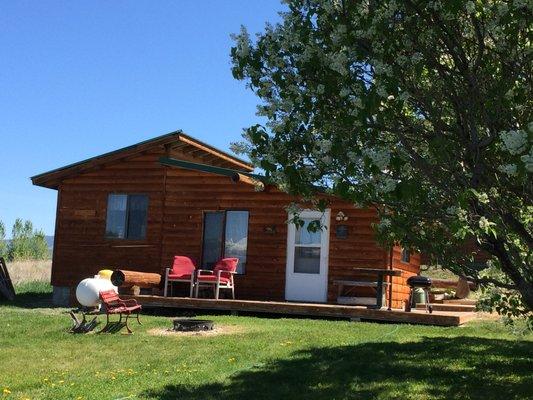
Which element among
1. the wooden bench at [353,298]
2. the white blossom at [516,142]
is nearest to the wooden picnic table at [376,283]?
the wooden bench at [353,298]

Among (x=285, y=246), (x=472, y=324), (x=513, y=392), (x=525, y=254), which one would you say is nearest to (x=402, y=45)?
(x=525, y=254)

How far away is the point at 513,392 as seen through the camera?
674 cm

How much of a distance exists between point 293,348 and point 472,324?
4.98 meters

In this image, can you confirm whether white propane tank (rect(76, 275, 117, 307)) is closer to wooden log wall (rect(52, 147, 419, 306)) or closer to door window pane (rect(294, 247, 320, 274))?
wooden log wall (rect(52, 147, 419, 306))

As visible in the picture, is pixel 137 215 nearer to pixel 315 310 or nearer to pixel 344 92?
pixel 315 310

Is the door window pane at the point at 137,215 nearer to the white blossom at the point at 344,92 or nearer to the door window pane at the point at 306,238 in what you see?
the door window pane at the point at 306,238

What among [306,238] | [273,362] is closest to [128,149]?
[306,238]

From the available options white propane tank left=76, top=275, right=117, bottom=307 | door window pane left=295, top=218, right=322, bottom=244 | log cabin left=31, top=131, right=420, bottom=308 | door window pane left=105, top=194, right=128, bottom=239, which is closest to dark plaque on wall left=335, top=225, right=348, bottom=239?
log cabin left=31, top=131, right=420, bottom=308

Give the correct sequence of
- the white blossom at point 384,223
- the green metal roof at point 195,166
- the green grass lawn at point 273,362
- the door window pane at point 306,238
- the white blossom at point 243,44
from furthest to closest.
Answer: the green metal roof at point 195,166 → the door window pane at point 306,238 → the green grass lawn at point 273,362 → the white blossom at point 384,223 → the white blossom at point 243,44

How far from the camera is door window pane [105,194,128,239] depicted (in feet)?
57.0

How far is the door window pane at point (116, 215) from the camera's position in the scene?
684 inches

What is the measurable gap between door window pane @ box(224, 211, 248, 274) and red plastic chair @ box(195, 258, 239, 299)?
321 mm

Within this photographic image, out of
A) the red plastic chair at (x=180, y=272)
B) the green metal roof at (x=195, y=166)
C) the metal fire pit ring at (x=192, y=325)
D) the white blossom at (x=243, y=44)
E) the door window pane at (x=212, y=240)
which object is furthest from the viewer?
the door window pane at (x=212, y=240)

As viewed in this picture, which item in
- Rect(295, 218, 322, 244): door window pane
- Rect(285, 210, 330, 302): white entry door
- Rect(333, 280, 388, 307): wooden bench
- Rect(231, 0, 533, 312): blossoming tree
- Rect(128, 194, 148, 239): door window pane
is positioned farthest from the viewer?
Rect(128, 194, 148, 239): door window pane
